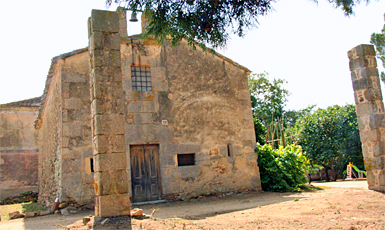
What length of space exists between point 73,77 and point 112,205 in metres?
5.49

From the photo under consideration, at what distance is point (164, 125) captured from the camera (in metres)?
10.5

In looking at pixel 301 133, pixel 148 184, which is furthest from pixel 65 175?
pixel 301 133

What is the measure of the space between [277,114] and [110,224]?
86.1 ft

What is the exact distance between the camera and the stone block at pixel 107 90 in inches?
231

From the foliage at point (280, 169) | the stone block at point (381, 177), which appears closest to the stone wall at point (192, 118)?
the foliage at point (280, 169)

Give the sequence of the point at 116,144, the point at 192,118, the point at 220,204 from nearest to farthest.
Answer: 1. the point at 116,144
2. the point at 220,204
3. the point at 192,118

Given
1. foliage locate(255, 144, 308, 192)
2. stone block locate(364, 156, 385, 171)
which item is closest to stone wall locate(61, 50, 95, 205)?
foliage locate(255, 144, 308, 192)

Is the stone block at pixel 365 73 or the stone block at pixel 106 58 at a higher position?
the stone block at pixel 365 73

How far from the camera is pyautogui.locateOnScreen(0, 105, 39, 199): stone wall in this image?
1739 cm

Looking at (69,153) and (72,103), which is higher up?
(72,103)

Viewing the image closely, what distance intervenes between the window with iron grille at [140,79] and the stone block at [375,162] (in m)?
7.10

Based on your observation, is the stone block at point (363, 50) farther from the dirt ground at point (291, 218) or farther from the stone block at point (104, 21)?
the stone block at point (104, 21)

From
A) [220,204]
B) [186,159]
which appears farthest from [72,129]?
[220,204]

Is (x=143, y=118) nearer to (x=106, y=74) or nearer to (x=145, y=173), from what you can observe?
(x=145, y=173)
